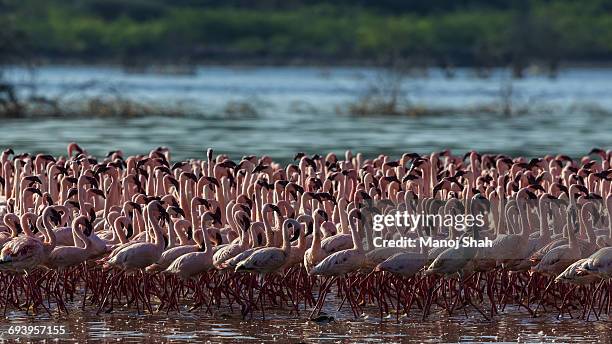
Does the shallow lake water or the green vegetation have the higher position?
the green vegetation

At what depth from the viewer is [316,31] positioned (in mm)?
127000

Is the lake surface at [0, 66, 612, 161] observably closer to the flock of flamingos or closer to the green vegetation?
the flock of flamingos

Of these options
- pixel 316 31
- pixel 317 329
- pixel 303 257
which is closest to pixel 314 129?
pixel 303 257

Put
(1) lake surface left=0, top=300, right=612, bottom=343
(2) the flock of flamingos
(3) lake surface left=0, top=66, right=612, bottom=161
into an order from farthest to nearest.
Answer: (3) lake surface left=0, top=66, right=612, bottom=161 < (2) the flock of flamingos < (1) lake surface left=0, top=300, right=612, bottom=343

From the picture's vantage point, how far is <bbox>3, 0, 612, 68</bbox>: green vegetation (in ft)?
376

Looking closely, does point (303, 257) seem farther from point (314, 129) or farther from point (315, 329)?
point (314, 129)

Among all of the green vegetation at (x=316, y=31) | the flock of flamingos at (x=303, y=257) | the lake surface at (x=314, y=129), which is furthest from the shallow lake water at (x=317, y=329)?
the green vegetation at (x=316, y=31)

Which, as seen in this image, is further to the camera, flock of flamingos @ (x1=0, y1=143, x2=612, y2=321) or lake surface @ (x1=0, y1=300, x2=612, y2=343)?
flock of flamingos @ (x1=0, y1=143, x2=612, y2=321)

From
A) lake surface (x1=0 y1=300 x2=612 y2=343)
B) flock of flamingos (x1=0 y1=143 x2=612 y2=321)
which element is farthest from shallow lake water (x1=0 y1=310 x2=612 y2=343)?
flock of flamingos (x1=0 y1=143 x2=612 y2=321)

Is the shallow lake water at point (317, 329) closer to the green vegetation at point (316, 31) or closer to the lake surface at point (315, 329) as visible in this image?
the lake surface at point (315, 329)

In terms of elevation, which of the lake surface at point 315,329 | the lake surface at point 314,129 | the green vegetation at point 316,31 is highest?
the green vegetation at point 316,31

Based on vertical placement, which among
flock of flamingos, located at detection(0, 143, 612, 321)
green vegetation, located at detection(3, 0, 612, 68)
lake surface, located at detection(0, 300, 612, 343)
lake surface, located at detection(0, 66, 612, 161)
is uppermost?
green vegetation, located at detection(3, 0, 612, 68)

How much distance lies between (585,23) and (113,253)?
110953 mm

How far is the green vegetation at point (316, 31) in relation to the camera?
4508 inches
